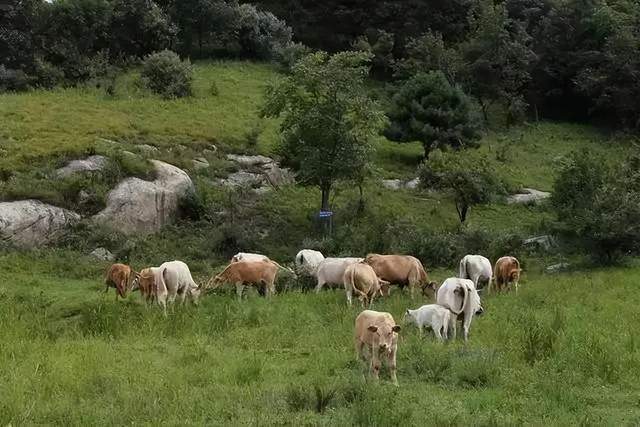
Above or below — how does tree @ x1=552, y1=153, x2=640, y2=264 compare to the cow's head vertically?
below

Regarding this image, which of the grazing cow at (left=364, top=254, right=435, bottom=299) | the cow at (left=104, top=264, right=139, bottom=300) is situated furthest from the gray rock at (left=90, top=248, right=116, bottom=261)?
the grazing cow at (left=364, top=254, right=435, bottom=299)

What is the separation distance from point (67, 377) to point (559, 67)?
1925 inches

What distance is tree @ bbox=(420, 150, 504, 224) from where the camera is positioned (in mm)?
30250

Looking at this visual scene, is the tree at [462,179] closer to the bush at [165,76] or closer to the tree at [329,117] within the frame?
the tree at [329,117]

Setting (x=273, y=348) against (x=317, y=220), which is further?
(x=317, y=220)

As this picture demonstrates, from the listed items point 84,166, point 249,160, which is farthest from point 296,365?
point 249,160

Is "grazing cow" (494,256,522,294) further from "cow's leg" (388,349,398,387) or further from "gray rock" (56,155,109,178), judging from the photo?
"gray rock" (56,155,109,178)

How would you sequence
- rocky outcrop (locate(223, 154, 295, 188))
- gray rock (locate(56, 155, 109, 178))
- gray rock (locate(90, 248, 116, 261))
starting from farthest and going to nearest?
rocky outcrop (locate(223, 154, 295, 188)) < gray rock (locate(56, 155, 109, 178)) < gray rock (locate(90, 248, 116, 261))

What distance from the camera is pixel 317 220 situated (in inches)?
1193

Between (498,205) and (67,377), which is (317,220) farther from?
(67,377)

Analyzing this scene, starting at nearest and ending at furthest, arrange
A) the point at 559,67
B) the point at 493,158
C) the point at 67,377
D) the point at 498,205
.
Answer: the point at 67,377
the point at 498,205
the point at 493,158
the point at 559,67

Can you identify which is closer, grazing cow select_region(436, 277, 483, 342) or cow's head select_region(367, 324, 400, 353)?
cow's head select_region(367, 324, 400, 353)

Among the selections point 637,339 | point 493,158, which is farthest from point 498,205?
point 637,339

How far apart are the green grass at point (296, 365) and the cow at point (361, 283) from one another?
1.70ft
